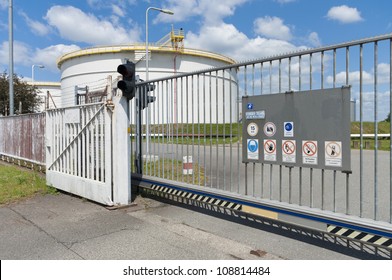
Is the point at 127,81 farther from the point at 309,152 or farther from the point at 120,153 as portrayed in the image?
the point at 309,152

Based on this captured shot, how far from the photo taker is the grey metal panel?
148 inches

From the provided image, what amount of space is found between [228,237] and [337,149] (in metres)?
1.96

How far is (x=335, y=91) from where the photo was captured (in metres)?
3.79

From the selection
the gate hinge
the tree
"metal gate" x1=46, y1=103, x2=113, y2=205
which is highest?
the tree

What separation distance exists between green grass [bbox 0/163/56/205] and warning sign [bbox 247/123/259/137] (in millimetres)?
5318

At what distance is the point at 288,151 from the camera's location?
4.26 metres

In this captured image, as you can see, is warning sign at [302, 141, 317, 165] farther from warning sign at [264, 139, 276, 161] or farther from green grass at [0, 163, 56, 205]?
green grass at [0, 163, 56, 205]

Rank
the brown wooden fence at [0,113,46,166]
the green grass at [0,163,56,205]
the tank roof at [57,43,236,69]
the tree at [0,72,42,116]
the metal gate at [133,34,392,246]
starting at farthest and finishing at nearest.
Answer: the tank roof at [57,43,236,69] → the tree at [0,72,42,116] → the brown wooden fence at [0,113,46,166] → the green grass at [0,163,56,205] → the metal gate at [133,34,392,246]

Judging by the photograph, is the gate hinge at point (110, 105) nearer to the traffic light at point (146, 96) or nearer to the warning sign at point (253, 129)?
the traffic light at point (146, 96)

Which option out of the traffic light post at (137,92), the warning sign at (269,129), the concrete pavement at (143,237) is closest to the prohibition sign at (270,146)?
the warning sign at (269,129)

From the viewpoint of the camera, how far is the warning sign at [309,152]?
4.00 m

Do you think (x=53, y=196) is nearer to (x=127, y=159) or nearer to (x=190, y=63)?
(x=127, y=159)

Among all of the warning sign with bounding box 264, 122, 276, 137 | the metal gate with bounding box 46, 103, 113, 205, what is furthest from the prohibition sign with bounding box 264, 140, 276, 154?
the metal gate with bounding box 46, 103, 113, 205

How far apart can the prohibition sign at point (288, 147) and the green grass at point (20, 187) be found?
19.1 feet
